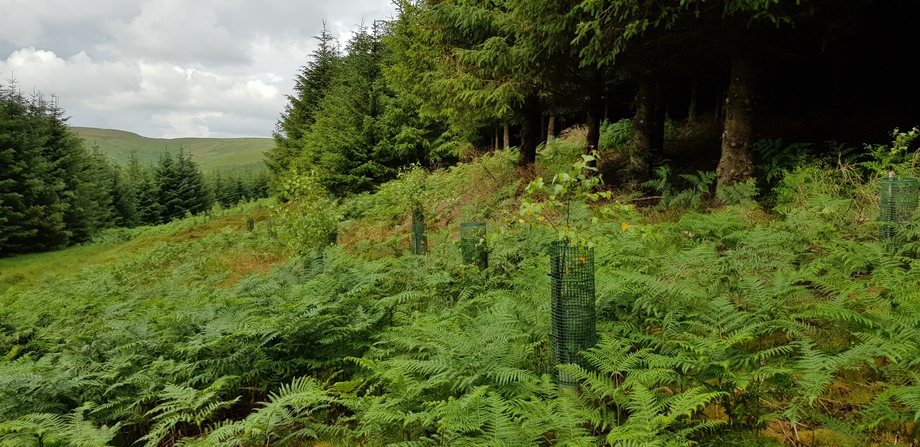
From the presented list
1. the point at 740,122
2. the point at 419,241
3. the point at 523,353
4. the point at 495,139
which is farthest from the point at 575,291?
the point at 495,139

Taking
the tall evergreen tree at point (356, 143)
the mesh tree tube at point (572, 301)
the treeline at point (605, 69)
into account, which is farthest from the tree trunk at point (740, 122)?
the tall evergreen tree at point (356, 143)

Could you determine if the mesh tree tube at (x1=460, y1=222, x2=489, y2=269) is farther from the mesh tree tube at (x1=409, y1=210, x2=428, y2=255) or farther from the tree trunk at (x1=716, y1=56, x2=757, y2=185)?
the tree trunk at (x1=716, y1=56, x2=757, y2=185)

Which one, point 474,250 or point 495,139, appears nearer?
point 474,250

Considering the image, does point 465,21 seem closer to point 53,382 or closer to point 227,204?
point 53,382

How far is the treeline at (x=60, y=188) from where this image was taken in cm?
2397

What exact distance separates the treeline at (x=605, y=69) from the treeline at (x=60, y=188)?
1775 centimetres

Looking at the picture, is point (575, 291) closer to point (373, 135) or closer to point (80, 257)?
point (373, 135)

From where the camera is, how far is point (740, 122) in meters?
7.57

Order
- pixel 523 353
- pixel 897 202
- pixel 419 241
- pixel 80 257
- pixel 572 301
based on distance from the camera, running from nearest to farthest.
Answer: pixel 572 301
pixel 523 353
pixel 897 202
pixel 419 241
pixel 80 257

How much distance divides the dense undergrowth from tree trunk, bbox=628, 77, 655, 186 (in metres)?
3.10

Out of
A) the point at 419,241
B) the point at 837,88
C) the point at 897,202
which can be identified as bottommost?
the point at 419,241

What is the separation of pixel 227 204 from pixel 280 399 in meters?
55.8

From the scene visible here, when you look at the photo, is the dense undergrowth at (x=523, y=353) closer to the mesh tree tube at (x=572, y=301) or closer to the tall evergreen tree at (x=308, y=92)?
the mesh tree tube at (x=572, y=301)

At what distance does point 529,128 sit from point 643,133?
3.42 meters
